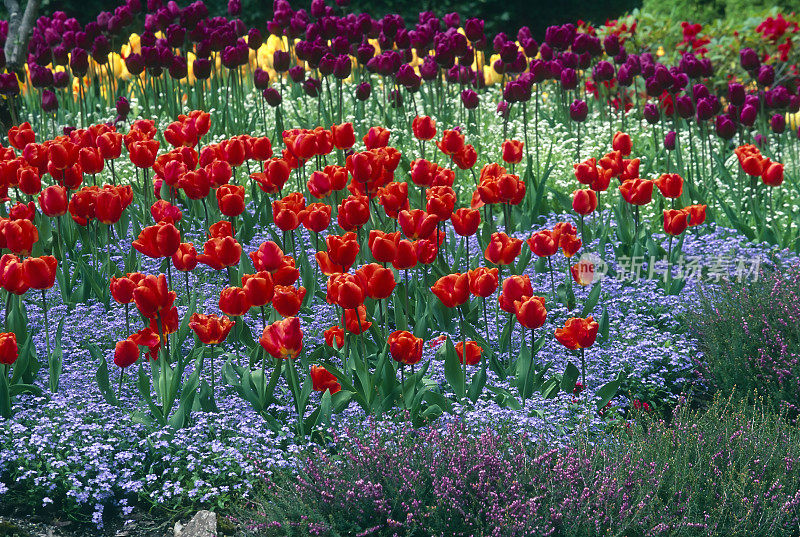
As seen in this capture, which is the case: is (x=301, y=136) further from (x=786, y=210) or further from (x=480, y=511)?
(x=786, y=210)

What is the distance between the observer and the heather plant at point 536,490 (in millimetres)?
2654

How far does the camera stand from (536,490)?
271 cm

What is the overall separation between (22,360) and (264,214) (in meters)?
2.03

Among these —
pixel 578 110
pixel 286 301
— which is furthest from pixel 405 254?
pixel 578 110

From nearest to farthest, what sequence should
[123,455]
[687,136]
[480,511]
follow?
[480,511] → [123,455] → [687,136]

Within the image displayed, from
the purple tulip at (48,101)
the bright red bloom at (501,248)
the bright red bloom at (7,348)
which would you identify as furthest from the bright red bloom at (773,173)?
the purple tulip at (48,101)

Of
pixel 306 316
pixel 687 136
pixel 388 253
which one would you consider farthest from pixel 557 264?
pixel 687 136

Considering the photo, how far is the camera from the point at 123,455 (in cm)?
311

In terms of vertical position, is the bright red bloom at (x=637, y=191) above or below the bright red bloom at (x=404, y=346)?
above

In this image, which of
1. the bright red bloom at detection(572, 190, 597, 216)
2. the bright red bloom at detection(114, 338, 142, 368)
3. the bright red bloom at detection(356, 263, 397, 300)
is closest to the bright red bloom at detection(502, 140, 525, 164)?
the bright red bloom at detection(572, 190, 597, 216)

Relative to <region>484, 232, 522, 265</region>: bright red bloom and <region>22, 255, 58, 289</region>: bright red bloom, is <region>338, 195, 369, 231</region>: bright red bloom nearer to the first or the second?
<region>484, 232, 522, 265</region>: bright red bloom

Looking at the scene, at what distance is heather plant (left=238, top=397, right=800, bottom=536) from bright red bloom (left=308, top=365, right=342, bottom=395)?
0.37m

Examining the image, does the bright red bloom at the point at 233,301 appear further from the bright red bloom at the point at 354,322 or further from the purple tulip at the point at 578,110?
the purple tulip at the point at 578,110

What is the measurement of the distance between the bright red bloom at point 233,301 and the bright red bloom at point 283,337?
0.28 metres
